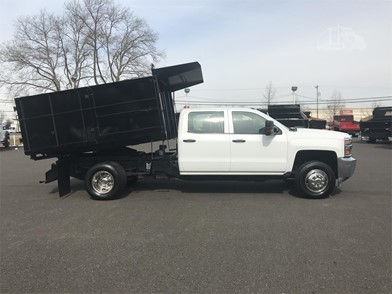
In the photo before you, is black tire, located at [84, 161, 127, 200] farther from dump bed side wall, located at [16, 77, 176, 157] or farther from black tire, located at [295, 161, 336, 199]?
black tire, located at [295, 161, 336, 199]

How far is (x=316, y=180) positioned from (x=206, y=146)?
2.34m

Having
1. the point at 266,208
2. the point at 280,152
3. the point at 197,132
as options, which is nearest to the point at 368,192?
the point at 280,152

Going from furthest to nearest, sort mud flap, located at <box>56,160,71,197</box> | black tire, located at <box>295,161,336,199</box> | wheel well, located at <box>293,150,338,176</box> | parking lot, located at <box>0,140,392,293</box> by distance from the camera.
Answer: mud flap, located at <box>56,160,71,197</box>
wheel well, located at <box>293,150,338,176</box>
black tire, located at <box>295,161,336,199</box>
parking lot, located at <box>0,140,392,293</box>

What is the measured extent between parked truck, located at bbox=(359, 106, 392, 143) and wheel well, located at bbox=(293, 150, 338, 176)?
64.9ft

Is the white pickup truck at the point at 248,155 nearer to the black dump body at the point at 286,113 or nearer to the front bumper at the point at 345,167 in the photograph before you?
the front bumper at the point at 345,167

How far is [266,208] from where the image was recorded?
6.94 meters

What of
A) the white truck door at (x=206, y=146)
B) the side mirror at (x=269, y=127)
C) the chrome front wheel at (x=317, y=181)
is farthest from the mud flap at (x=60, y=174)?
the chrome front wheel at (x=317, y=181)

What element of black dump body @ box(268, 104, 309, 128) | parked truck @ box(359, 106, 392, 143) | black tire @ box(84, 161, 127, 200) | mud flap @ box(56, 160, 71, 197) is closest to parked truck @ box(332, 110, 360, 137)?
parked truck @ box(359, 106, 392, 143)

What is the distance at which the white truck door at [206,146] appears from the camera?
7816 mm

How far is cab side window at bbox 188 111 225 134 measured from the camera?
7.94m

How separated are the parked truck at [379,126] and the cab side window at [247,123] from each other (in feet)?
67.5

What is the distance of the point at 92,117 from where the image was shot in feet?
25.7

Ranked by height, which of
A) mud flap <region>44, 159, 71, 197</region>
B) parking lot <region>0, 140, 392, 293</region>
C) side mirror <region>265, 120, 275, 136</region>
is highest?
side mirror <region>265, 120, 275, 136</region>

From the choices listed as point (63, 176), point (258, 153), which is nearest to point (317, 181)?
point (258, 153)
